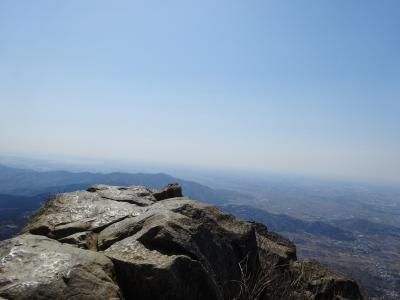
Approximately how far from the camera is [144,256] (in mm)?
6871

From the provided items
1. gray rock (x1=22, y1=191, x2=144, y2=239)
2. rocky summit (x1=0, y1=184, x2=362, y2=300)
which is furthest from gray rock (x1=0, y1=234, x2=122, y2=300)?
gray rock (x1=22, y1=191, x2=144, y2=239)

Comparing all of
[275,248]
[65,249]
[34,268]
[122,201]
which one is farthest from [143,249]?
[275,248]

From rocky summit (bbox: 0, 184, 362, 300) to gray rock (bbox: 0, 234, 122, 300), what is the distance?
0.04 ft

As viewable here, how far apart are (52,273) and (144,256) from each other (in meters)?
1.72

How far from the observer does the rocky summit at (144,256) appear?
5781mm

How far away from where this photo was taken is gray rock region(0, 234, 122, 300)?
5.28 m

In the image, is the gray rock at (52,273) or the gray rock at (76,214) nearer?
the gray rock at (52,273)

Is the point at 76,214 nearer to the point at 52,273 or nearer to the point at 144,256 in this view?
the point at 144,256

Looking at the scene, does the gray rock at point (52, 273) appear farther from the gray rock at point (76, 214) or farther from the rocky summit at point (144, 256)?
the gray rock at point (76, 214)

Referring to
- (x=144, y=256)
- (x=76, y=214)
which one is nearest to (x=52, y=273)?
(x=144, y=256)

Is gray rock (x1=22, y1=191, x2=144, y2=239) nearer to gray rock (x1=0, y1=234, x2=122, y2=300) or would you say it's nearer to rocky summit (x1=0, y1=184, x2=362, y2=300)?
rocky summit (x1=0, y1=184, x2=362, y2=300)

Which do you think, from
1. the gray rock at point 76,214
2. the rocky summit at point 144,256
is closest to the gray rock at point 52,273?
the rocky summit at point 144,256

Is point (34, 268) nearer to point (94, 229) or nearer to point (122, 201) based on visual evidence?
point (94, 229)

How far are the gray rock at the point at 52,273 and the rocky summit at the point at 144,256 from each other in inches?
0.5
